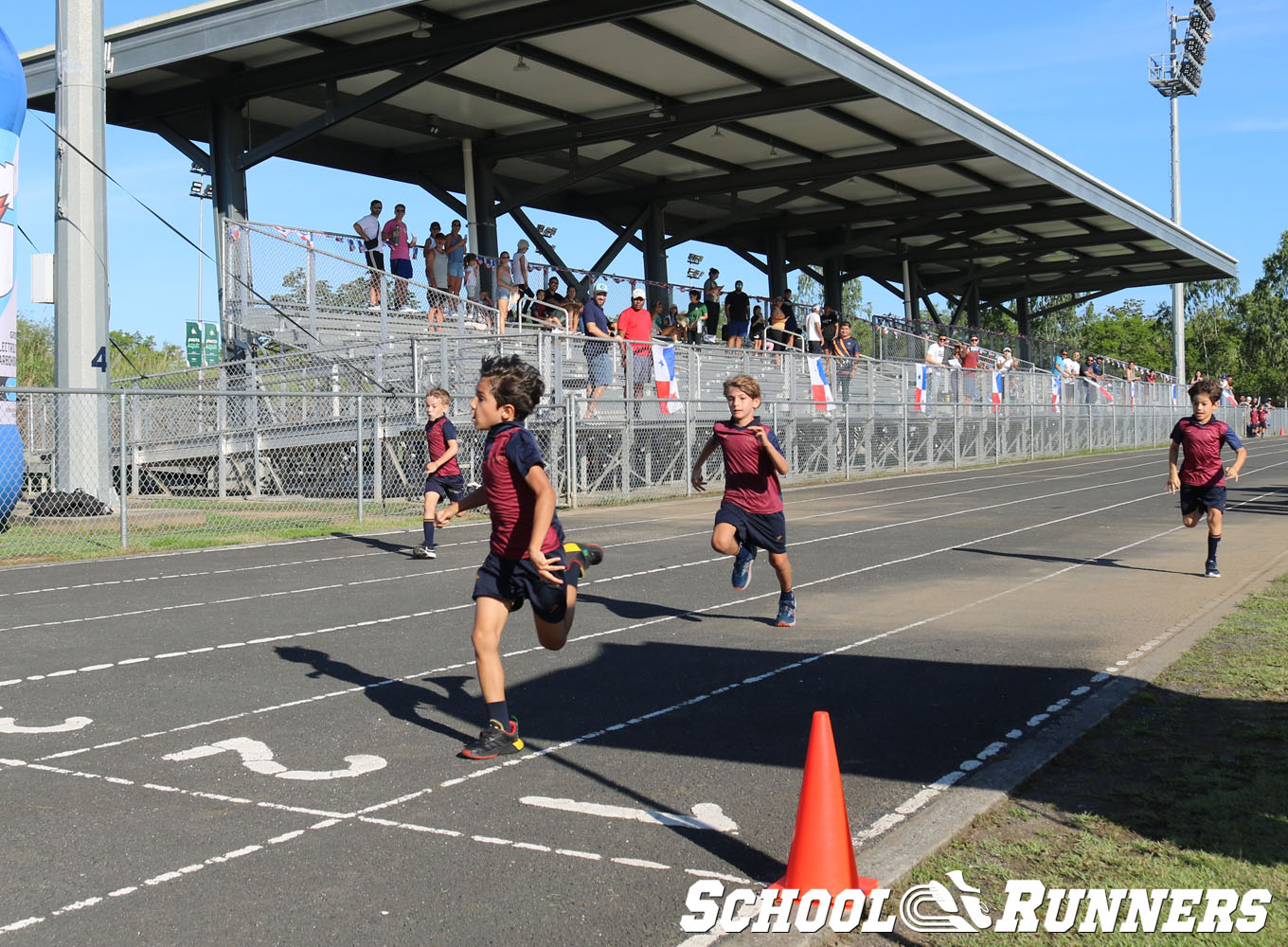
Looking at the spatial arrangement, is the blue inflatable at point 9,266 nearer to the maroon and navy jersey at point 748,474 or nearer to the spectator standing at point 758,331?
the maroon and navy jersey at point 748,474

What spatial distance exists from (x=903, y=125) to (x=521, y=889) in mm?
27035

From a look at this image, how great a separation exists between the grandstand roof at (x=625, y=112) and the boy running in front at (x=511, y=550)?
49.6 ft

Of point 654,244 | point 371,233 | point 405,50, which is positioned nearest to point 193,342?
point 371,233

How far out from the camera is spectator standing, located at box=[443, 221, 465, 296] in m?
25.4

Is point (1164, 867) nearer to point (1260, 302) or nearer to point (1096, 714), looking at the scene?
point (1096, 714)

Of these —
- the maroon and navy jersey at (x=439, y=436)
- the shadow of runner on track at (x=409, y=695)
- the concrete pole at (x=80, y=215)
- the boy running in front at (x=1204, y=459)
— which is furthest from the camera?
the concrete pole at (x=80, y=215)

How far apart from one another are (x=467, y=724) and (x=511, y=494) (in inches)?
52.5

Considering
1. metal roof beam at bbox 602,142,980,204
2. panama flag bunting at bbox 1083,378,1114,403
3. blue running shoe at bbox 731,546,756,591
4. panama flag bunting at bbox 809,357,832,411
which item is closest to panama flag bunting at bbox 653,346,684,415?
panama flag bunting at bbox 809,357,832,411

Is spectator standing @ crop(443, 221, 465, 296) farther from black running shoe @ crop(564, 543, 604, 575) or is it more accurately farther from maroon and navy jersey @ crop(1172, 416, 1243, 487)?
black running shoe @ crop(564, 543, 604, 575)

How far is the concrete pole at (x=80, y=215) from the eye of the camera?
1731cm

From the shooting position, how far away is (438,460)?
536 inches

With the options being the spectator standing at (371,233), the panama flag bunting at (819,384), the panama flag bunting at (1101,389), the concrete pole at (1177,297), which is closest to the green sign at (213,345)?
the spectator standing at (371,233)

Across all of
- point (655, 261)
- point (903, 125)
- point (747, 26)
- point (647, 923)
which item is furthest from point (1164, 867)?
point (655, 261)

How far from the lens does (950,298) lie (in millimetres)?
A: 54812
